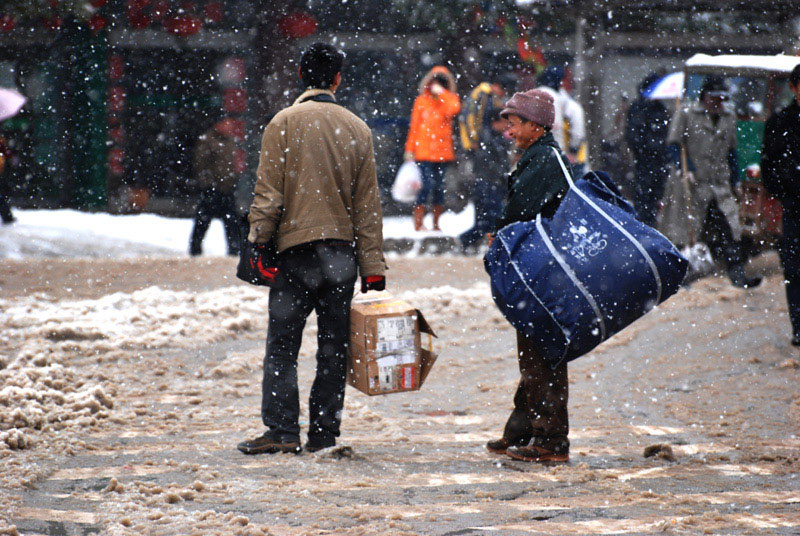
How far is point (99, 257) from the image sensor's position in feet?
39.1

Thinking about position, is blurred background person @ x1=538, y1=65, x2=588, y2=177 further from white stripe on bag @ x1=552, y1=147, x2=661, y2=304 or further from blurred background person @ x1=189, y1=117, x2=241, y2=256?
white stripe on bag @ x1=552, y1=147, x2=661, y2=304

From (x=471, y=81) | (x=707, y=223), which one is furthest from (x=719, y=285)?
(x=471, y=81)

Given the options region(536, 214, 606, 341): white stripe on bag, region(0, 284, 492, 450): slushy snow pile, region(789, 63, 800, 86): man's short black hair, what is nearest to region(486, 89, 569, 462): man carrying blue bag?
region(536, 214, 606, 341): white stripe on bag

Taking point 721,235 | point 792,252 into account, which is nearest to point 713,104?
point 721,235

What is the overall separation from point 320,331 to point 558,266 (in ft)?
3.98

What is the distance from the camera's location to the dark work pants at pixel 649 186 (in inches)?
451

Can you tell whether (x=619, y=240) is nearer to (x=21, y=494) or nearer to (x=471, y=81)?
(x=21, y=494)

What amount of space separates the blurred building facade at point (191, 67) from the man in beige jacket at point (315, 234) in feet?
34.5

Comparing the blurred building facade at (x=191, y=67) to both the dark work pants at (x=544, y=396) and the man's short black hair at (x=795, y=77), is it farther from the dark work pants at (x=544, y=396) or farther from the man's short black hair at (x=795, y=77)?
the dark work pants at (x=544, y=396)

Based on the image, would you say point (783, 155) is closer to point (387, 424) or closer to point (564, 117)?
point (387, 424)

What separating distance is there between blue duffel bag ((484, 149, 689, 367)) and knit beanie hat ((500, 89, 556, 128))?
17.1 inches

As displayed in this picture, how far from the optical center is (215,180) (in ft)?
36.1

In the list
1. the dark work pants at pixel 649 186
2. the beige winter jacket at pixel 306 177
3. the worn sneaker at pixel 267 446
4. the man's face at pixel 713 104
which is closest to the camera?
the beige winter jacket at pixel 306 177

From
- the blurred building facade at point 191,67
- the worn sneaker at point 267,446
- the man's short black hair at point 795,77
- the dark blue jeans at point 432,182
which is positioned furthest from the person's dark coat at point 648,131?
the worn sneaker at point 267,446
